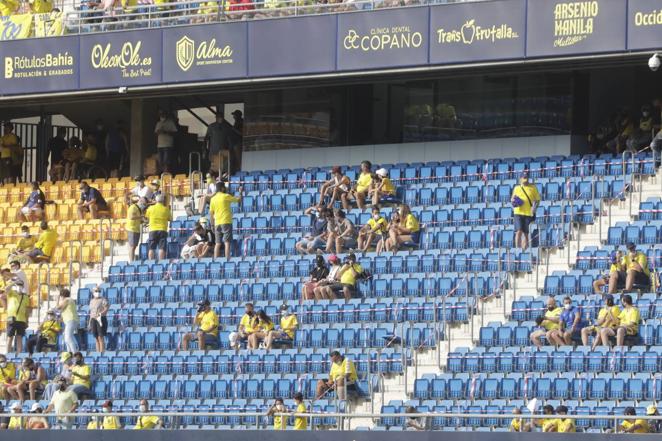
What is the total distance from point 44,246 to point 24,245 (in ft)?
1.37

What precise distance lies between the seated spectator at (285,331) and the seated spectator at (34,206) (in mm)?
7404

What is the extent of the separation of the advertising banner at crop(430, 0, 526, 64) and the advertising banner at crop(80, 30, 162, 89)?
17.1ft

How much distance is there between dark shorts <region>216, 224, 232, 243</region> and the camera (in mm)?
30922

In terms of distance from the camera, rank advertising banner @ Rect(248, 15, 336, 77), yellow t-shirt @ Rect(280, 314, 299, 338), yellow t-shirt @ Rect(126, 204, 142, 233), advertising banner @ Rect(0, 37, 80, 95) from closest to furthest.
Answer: yellow t-shirt @ Rect(280, 314, 299, 338)
yellow t-shirt @ Rect(126, 204, 142, 233)
advertising banner @ Rect(248, 15, 336, 77)
advertising banner @ Rect(0, 37, 80, 95)

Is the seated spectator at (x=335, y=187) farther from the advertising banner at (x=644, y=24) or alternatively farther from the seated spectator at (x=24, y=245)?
the seated spectator at (x=24, y=245)

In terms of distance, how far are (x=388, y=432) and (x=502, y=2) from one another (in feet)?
32.5

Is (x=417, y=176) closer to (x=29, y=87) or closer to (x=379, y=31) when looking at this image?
(x=379, y=31)

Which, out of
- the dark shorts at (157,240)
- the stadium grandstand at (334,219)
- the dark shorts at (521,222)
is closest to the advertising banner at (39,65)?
the stadium grandstand at (334,219)

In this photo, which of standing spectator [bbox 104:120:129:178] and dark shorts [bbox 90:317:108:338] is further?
standing spectator [bbox 104:120:129:178]

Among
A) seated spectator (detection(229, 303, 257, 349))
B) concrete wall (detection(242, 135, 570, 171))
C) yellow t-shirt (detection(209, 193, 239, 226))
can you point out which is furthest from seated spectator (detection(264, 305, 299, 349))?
concrete wall (detection(242, 135, 570, 171))

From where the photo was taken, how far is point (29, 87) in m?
35.2

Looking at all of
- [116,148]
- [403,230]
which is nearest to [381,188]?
[403,230]

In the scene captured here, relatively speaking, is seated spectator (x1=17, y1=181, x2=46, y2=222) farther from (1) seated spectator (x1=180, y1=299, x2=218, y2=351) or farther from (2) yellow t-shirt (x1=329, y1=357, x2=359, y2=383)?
(2) yellow t-shirt (x1=329, y1=357, x2=359, y2=383)

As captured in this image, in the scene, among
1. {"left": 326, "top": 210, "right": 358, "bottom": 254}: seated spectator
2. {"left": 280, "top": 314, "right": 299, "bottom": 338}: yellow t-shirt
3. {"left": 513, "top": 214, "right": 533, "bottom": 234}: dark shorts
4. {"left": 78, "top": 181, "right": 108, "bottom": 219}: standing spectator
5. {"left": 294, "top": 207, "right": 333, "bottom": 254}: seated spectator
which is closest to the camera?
{"left": 280, "top": 314, "right": 299, "bottom": 338}: yellow t-shirt
